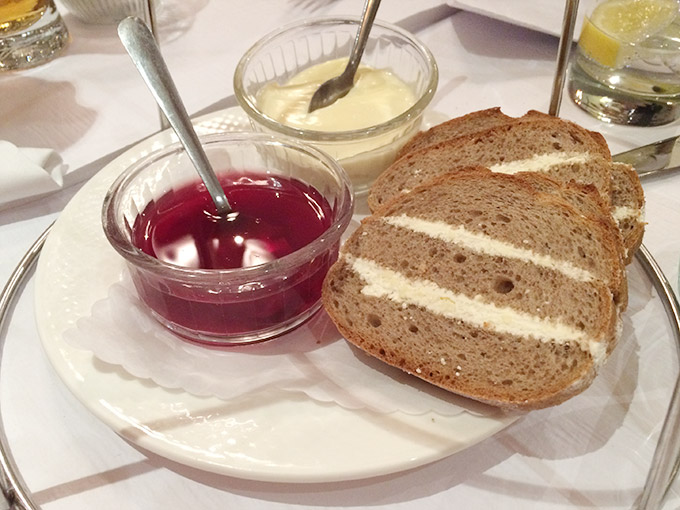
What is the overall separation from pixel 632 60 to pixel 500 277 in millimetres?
613

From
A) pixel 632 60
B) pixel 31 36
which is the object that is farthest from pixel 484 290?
pixel 31 36

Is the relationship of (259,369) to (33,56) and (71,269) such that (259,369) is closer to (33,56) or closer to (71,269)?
(71,269)

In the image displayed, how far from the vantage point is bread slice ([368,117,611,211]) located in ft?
2.63

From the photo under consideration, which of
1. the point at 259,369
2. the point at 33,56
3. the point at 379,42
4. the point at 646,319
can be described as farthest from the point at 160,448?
the point at 33,56

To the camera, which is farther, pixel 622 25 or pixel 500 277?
pixel 622 25

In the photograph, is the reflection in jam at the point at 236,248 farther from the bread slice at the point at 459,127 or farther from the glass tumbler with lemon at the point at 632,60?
the glass tumbler with lemon at the point at 632,60

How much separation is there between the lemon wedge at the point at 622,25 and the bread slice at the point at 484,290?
0.50m

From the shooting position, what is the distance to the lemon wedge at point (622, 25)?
108 cm

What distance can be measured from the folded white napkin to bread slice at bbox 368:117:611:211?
0.49 m

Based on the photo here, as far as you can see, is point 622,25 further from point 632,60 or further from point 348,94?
point 348,94

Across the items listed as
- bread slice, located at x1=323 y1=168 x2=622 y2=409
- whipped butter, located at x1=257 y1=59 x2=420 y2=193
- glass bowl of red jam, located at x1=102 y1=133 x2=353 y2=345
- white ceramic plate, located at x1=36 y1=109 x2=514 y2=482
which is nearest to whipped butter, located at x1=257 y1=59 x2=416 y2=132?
whipped butter, located at x1=257 y1=59 x2=420 y2=193

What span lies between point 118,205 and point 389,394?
379 mm

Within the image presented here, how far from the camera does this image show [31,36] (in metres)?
1.27

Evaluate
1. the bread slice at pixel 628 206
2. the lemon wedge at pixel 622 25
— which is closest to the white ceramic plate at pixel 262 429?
the bread slice at pixel 628 206
